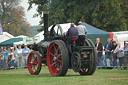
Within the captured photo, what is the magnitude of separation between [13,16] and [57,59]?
61.5 metres

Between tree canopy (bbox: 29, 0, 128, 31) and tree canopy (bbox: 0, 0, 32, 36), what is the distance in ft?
98.2

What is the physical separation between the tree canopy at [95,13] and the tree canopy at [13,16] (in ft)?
98.2

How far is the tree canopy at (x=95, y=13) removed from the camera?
37.3 meters

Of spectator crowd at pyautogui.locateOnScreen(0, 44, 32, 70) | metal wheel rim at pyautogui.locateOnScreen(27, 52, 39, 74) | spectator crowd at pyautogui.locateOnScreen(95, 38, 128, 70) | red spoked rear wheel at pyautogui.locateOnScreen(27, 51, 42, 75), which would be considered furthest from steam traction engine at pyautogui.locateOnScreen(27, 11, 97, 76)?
spectator crowd at pyautogui.locateOnScreen(0, 44, 32, 70)

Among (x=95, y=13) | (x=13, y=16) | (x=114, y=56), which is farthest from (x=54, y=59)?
(x=13, y=16)

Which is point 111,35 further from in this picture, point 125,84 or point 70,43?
point 125,84

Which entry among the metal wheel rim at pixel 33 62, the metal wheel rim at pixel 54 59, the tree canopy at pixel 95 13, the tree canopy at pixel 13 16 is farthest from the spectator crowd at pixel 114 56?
the tree canopy at pixel 13 16

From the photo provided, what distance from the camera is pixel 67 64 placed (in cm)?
1313

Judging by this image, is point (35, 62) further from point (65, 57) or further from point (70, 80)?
point (70, 80)

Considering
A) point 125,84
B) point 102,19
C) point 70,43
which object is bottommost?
point 125,84

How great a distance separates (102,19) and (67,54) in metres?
24.9

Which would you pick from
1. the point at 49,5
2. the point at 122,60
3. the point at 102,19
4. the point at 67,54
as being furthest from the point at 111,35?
the point at 49,5

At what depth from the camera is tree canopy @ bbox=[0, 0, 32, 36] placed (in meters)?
70.3

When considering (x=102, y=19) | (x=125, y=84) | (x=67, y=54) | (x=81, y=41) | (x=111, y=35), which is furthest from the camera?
(x=102, y=19)
